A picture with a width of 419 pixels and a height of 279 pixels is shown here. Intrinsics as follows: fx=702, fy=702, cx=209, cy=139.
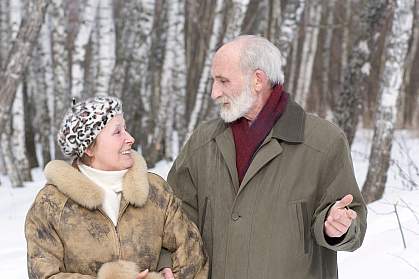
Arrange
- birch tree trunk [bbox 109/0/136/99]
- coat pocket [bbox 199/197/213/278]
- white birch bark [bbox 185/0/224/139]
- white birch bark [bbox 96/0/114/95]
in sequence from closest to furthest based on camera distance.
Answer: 1. coat pocket [bbox 199/197/213/278]
2. white birch bark [bbox 96/0/114/95]
3. white birch bark [bbox 185/0/224/139]
4. birch tree trunk [bbox 109/0/136/99]

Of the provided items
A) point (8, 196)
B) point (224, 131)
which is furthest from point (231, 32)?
point (224, 131)

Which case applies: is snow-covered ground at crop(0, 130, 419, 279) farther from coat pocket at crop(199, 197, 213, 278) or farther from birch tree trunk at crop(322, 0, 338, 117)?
birch tree trunk at crop(322, 0, 338, 117)

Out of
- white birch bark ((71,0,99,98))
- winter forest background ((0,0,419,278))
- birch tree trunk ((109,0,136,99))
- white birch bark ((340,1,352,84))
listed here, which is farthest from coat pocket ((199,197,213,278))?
white birch bark ((340,1,352,84))

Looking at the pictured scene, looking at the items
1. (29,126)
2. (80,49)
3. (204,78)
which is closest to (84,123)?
(80,49)

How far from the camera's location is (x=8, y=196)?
10.4m

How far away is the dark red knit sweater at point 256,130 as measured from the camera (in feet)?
10.5

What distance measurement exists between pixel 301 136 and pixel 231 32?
7.44m

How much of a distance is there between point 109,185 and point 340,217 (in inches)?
38.7

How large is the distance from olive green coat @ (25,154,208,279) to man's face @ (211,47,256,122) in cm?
48

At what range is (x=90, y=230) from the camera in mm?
2910

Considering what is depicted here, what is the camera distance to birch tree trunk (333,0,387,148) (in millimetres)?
10383

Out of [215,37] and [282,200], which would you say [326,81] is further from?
[282,200]

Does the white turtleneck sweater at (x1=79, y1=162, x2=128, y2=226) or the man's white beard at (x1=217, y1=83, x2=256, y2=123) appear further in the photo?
the man's white beard at (x1=217, y1=83, x2=256, y2=123)

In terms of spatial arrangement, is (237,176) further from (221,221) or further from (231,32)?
(231,32)
